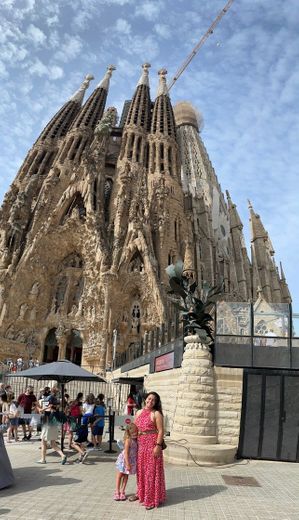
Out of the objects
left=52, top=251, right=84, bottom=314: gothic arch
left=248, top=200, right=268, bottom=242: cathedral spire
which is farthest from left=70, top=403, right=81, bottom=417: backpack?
left=248, top=200, right=268, bottom=242: cathedral spire

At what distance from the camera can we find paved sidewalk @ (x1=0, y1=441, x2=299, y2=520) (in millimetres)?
4500

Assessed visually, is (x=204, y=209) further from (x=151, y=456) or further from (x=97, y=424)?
(x=151, y=456)

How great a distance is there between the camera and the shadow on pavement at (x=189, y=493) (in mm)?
5113

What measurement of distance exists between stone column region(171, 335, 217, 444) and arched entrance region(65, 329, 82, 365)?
90.5 feet

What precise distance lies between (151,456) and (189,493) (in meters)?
1.22

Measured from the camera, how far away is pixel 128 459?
4.98 meters

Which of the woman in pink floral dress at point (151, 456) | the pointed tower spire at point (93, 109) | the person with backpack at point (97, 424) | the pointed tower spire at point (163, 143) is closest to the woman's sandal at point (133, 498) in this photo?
the woman in pink floral dress at point (151, 456)

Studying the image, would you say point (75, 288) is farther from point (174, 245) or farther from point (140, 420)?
point (140, 420)

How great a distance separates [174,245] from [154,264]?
550 cm

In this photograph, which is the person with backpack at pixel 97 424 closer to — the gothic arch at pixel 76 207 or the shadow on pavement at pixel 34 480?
the shadow on pavement at pixel 34 480

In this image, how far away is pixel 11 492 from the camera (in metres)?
5.32

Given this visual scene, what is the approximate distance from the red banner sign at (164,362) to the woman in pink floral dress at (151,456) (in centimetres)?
575

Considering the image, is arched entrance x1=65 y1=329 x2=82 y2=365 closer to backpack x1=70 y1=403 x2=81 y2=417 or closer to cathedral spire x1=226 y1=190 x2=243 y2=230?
backpack x1=70 y1=403 x2=81 y2=417

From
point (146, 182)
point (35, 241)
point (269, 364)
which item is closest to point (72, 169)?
point (146, 182)
